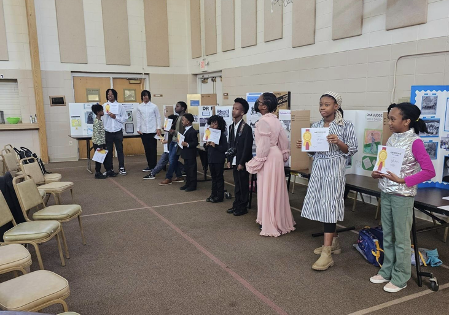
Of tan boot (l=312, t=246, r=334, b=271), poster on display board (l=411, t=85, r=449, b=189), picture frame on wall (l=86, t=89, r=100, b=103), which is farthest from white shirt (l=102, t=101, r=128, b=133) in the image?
poster on display board (l=411, t=85, r=449, b=189)

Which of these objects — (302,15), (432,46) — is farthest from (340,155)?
(302,15)

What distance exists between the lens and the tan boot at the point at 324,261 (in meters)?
3.13

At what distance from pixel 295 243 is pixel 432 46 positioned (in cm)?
291

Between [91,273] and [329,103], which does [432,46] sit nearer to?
[329,103]

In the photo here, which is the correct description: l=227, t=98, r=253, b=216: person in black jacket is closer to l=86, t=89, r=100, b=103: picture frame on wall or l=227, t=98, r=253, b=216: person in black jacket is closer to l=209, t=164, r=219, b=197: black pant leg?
l=209, t=164, r=219, b=197: black pant leg

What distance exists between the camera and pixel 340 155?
3109 millimetres

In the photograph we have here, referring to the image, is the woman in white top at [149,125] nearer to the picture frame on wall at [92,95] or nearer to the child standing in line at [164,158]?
the child standing in line at [164,158]

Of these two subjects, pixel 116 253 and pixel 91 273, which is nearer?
pixel 91 273

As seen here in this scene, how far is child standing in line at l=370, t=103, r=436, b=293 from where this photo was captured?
2.52 m

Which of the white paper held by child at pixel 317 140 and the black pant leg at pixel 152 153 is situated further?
the black pant leg at pixel 152 153

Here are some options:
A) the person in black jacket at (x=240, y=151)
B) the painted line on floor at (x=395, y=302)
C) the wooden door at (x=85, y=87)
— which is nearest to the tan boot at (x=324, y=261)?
the painted line on floor at (x=395, y=302)

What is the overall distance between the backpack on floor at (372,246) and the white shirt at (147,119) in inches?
205

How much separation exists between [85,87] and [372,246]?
28.0ft

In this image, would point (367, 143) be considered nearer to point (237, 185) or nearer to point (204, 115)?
point (237, 185)
